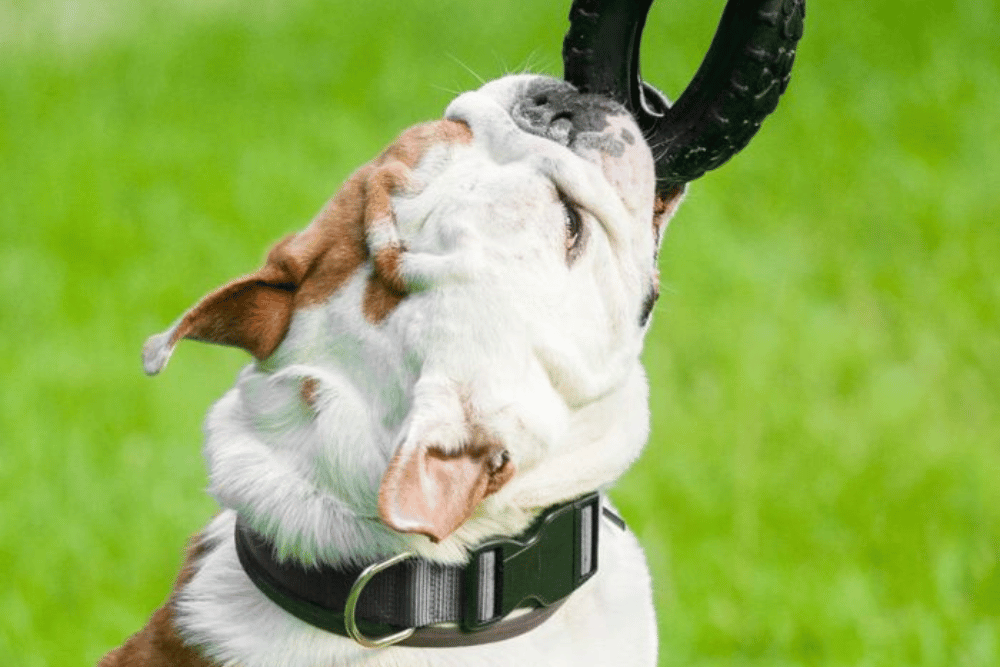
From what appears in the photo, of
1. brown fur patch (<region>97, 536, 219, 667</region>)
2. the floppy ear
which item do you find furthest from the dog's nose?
brown fur patch (<region>97, 536, 219, 667</region>)

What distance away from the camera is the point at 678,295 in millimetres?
7699

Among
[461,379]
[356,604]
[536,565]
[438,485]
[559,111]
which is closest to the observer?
[438,485]

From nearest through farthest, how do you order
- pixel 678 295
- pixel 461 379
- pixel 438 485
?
1. pixel 438 485
2. pixel 461 379
3. pixel 678 295

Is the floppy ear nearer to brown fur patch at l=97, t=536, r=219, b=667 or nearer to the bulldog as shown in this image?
the bulldog

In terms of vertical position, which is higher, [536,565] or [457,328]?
[457,328]

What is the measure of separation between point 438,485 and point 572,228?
0.60m

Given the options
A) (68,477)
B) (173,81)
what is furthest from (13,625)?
(173,81)

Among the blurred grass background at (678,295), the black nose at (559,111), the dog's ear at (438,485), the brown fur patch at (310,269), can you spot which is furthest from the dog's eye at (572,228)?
the blurred grass background at (678,295)

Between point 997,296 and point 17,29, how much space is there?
5.80 metres

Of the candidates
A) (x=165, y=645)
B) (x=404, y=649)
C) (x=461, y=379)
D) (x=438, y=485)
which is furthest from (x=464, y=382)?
(x=165, y=645)

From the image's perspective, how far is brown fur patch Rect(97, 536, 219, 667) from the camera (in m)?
3.73

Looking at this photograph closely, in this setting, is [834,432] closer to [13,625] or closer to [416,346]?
[13,625]

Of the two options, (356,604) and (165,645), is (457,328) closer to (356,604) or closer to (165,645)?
(356,604)

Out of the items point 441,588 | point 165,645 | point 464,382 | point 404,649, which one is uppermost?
point 464,382
